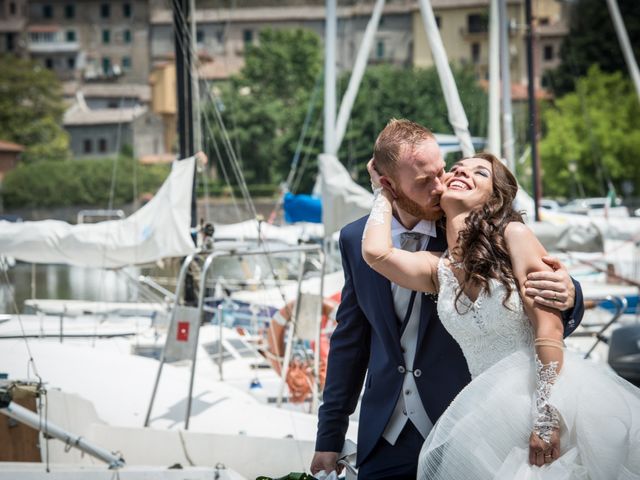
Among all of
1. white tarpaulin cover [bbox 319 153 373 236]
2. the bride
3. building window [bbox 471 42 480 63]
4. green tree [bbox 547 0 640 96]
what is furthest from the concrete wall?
the bride

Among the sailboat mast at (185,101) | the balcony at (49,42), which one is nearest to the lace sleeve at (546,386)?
the sailboat mast at (185,101)

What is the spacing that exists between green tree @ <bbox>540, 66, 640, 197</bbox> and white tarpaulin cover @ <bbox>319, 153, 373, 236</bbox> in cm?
4612

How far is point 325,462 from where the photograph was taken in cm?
351

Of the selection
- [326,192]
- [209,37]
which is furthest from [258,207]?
[326,192]

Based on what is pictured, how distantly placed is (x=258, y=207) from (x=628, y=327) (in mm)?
52876

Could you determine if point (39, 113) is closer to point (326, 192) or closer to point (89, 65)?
point (89, 65)

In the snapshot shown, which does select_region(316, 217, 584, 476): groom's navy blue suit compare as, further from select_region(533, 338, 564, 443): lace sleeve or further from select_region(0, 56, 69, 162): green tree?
select_region(0, 56, 69, 162): green tree

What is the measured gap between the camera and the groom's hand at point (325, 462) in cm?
351

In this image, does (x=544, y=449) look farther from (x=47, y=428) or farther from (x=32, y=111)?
(x=32, y=111)

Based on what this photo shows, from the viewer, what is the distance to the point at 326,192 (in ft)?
35.0

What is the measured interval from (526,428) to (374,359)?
620mm

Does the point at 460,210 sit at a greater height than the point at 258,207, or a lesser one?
greater

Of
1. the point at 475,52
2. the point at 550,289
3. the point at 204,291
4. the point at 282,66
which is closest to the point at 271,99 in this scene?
the point at 282,66

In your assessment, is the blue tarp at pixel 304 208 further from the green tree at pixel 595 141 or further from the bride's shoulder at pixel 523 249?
the green tree at pixel 595 141
